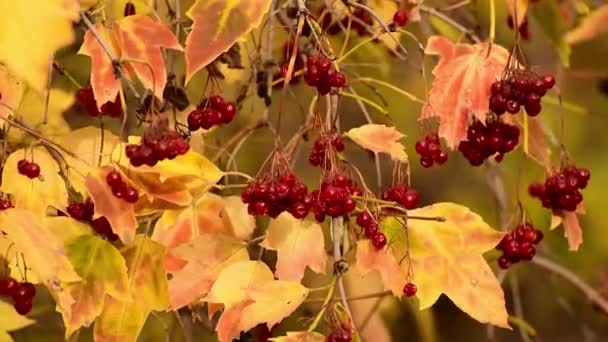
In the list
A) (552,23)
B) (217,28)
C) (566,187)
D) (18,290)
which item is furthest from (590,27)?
(18,290)

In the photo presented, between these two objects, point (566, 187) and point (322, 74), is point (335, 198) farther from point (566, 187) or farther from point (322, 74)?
point (566, 187)

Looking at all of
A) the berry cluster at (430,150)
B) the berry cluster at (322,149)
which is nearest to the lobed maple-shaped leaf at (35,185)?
the berry cluster at (322,149)

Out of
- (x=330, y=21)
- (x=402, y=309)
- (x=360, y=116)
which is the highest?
(x=330, y=21)

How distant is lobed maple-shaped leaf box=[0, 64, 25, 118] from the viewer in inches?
50.3

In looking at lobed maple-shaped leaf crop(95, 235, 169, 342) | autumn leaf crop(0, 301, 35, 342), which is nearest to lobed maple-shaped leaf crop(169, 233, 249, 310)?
lobed maple-shaped leaf crop(95, 235, 169, 342)

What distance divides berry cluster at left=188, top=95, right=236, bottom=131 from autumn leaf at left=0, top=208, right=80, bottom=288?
0.62 ft

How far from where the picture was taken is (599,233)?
9.94 feet

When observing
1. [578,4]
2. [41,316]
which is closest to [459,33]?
[578,4]

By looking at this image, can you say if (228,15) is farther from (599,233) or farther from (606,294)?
(599,233)

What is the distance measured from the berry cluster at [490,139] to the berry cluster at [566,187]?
93mm

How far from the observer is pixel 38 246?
1146mm

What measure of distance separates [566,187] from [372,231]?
0.29 metres

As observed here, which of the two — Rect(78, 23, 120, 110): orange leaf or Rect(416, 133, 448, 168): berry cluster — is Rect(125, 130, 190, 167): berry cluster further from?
Rect(416, 133, 448, 168): berry cluster

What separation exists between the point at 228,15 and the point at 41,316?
3.32 ft
